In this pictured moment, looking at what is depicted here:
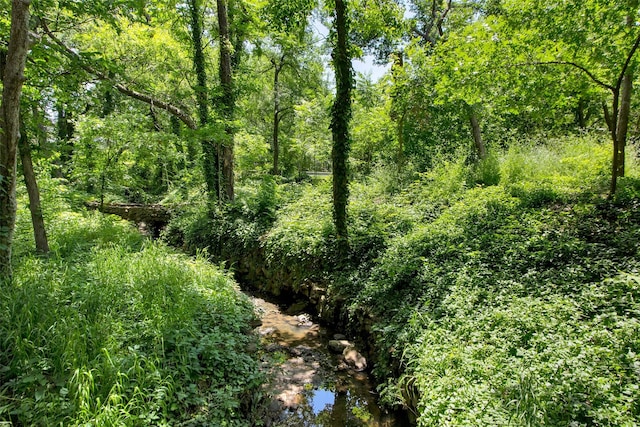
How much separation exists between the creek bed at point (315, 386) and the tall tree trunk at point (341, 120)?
196cm

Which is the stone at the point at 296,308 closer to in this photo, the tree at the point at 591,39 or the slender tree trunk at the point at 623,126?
the tree at the point at 591,39

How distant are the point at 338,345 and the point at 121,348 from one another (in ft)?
10.3

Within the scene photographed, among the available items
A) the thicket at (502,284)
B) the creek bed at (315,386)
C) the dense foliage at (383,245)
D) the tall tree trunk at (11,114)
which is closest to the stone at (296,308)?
the dense foliage at (383,245)

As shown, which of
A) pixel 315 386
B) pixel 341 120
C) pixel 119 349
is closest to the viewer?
pixel 119 349

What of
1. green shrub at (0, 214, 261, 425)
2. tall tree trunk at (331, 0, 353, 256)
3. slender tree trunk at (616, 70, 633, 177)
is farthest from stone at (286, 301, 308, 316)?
slender tree trunk at (616, 70, 633, 177)

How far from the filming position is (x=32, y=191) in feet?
17.6

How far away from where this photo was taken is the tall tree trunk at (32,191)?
195 inches

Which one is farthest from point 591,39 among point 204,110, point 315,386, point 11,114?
point 204,110

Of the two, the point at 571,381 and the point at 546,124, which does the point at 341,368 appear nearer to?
the point at 571,381

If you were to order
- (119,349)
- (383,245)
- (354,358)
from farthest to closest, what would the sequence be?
(383,245) < (354,358) < (119,349)

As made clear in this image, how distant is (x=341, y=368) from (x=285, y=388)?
903 mm

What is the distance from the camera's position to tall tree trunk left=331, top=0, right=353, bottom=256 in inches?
243

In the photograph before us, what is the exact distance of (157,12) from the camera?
945 centimetres

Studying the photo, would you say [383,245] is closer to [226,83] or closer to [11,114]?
[11,114]
